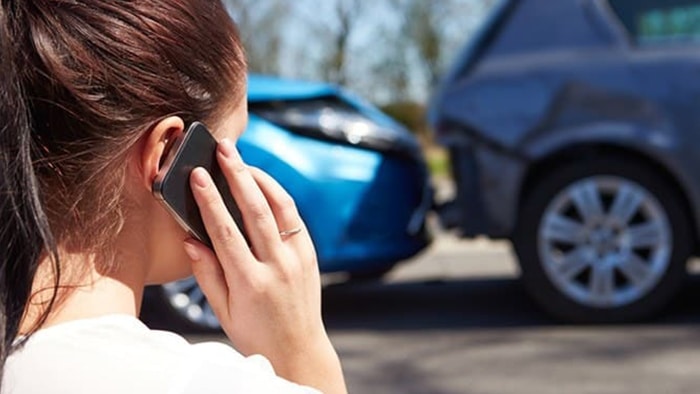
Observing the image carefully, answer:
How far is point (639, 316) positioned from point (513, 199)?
0.73m

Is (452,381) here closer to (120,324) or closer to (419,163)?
(419,163)

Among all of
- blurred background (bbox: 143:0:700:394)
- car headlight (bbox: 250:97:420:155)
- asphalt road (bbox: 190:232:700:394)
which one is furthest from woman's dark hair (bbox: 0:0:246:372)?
car headlight (bbox: 250:97:420:155)

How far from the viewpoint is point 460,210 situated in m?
4.91

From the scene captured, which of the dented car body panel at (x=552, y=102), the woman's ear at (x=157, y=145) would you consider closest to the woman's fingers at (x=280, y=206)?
the woman's ear at (x=157, y=145)

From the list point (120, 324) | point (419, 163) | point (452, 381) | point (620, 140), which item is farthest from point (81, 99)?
point (419, 163)

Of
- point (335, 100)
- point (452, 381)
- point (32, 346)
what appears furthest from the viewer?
point (335, 100)

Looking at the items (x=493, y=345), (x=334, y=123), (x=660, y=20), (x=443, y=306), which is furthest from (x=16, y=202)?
(x=443, y=306)

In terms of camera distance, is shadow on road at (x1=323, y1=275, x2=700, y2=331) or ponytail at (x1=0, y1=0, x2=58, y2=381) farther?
shadow on road at (x1=323, y1=275, x2=700, y2=331)

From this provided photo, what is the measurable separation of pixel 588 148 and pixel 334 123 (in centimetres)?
112

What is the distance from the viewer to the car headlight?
15.5ft

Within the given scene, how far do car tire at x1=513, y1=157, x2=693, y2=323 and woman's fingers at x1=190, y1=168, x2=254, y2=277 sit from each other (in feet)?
12.2

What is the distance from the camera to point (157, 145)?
42.3 inches

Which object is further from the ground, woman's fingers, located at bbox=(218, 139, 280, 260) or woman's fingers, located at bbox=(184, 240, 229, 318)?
woman's fingers, located at bbox=(218, 139, 280, 260)

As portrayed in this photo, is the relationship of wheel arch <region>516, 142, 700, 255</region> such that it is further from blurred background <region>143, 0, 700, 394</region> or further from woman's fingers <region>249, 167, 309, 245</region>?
woman's fingers <region>249, 167, 309, 245</region>
